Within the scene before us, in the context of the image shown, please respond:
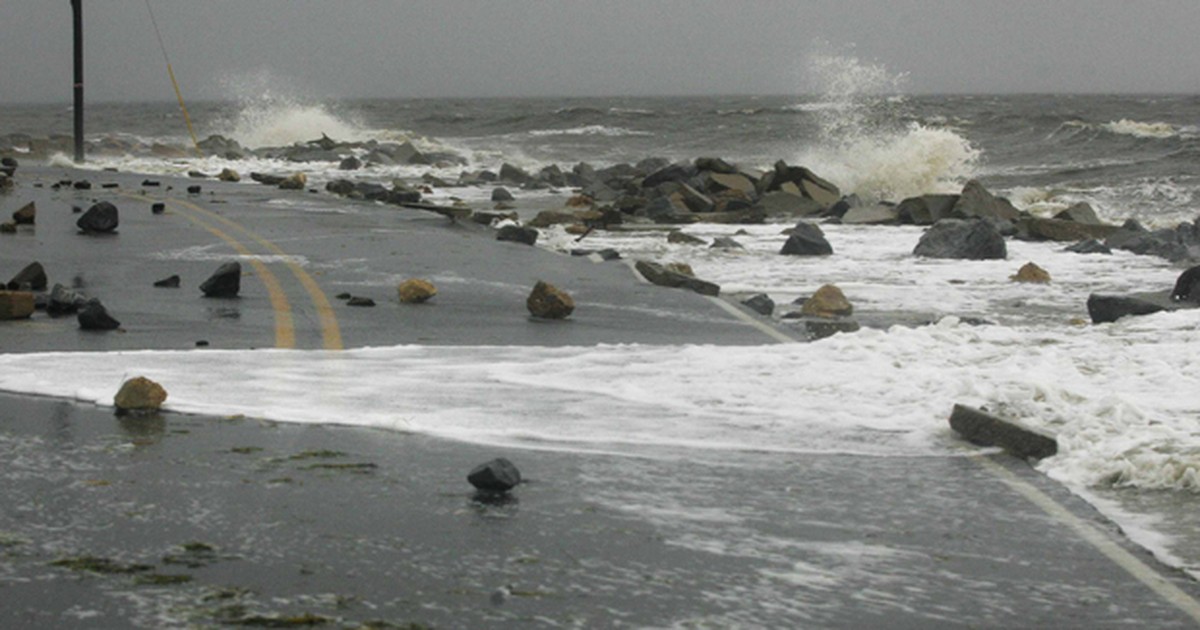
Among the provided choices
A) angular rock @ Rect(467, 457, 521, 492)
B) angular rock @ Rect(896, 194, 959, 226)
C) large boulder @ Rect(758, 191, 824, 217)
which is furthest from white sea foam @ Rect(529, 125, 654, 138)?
angular rock @ Rect(467, 457, 521, 492)

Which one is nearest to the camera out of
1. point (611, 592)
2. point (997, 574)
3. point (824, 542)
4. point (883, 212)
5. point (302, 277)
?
point (611, 592)

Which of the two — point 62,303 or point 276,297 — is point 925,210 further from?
point 62,303

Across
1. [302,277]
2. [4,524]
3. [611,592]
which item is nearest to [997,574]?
[611,592]

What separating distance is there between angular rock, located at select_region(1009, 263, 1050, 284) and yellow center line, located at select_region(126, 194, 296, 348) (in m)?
8.56

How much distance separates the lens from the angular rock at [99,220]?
20078 mm

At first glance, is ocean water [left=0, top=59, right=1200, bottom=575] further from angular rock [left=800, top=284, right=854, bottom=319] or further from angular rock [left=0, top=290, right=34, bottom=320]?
angular rock [left=0, top=290, right=34, bottom=320]

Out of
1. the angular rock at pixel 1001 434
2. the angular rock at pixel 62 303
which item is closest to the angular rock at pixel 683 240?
the angular rock at pixel 62 303

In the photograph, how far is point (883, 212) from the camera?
2959 centimetres

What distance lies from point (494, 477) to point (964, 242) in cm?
1610

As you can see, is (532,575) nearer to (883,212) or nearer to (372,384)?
(372,384)

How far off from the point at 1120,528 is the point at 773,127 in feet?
250

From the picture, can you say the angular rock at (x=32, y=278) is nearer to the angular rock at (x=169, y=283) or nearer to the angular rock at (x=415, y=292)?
the angular rock at (x=169, y=283)

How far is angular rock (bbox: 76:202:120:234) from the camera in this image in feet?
65.9

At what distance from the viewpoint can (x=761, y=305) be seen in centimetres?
1474
